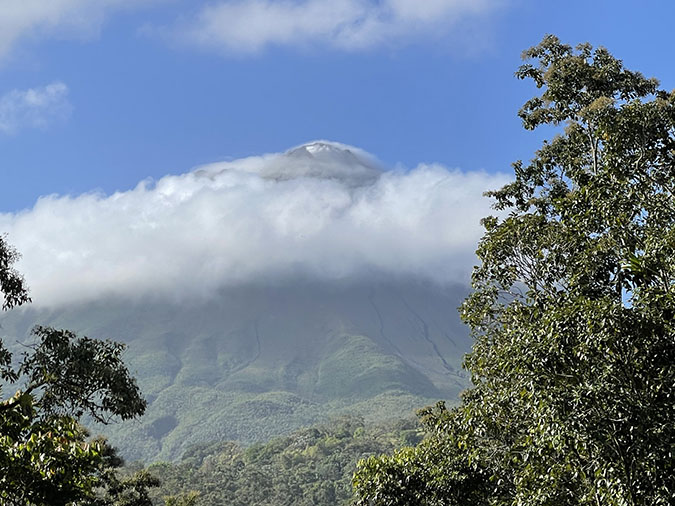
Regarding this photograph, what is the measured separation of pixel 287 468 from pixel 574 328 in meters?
88.2

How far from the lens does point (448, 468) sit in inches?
518

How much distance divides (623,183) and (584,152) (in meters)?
5.72

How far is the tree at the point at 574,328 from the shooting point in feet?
22.7

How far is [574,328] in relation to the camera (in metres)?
7.44

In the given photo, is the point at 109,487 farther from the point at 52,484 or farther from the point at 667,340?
the point at 667,340

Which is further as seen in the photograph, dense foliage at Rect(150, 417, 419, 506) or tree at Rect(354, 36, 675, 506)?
dense foliage at Rect(150, 417, 419, 506)

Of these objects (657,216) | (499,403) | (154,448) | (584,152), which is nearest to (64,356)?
(499,403)

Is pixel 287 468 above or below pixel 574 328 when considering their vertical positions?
below

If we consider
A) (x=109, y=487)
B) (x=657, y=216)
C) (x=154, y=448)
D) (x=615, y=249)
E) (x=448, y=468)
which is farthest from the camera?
(x=154, y=448)

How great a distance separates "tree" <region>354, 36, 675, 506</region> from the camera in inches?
273

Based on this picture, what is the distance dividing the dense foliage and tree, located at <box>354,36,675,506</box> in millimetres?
41203

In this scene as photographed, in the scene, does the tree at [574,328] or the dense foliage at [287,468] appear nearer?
the tree at [574,328]

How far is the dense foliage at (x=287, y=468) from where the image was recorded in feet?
229

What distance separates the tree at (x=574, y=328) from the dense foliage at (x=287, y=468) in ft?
135
